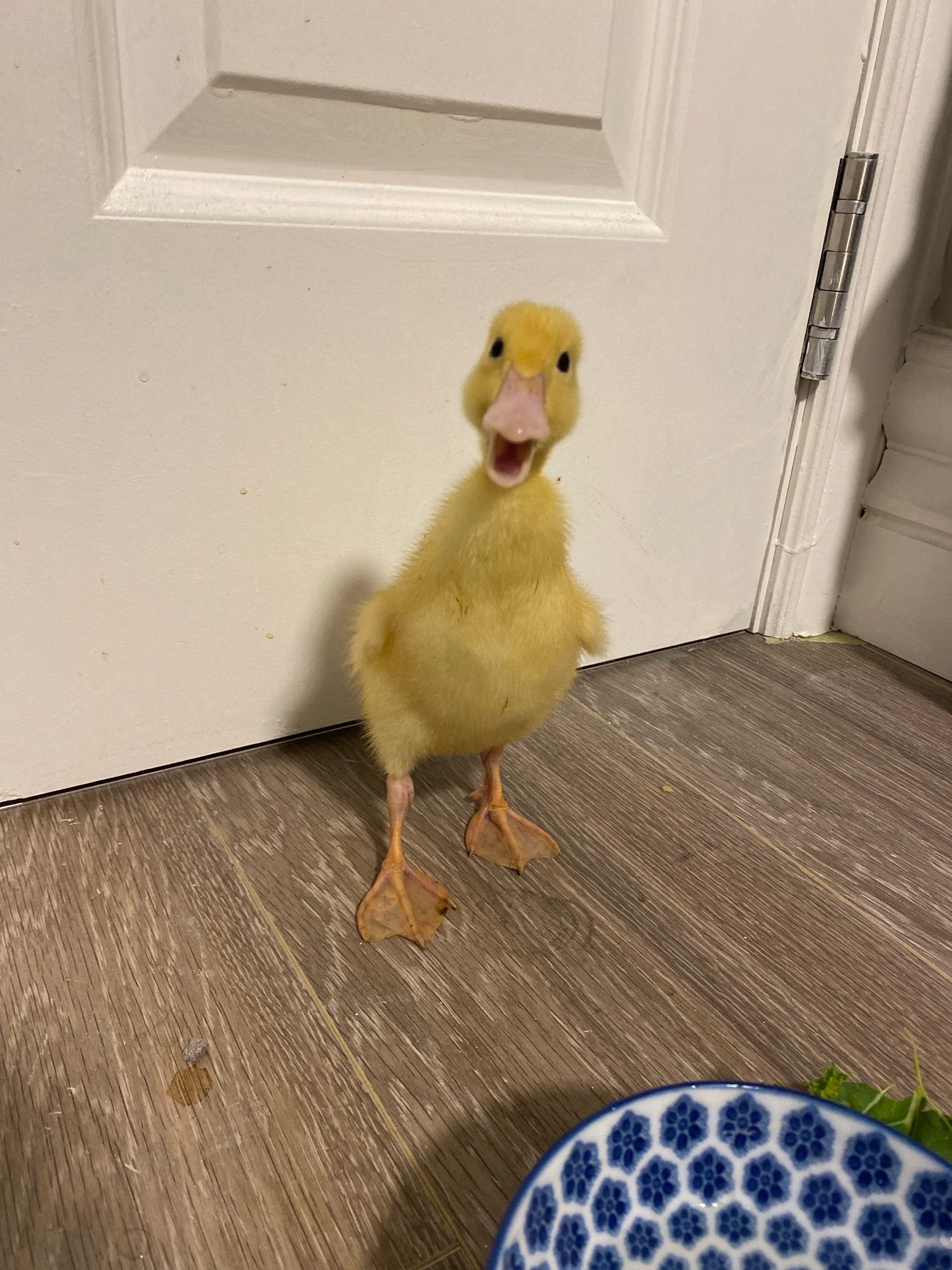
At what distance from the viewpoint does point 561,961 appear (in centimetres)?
59

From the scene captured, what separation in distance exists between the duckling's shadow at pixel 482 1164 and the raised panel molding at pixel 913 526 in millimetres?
695

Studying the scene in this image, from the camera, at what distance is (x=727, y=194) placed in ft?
2.66

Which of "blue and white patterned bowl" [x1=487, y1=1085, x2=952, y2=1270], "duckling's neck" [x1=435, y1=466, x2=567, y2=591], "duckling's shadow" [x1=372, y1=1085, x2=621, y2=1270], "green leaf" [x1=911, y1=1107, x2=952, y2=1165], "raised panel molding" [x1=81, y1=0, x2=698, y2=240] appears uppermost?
"raised panel molding" [x1=81, y1=0, x2=698, y2=240]

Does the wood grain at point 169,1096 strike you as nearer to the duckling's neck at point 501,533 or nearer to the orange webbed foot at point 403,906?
A: the orange webbed foot at point 403,906

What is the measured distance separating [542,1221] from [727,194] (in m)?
0.81

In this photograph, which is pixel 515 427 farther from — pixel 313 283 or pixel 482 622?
pixel 313 283

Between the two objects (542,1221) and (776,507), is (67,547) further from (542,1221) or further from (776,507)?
(776,507)

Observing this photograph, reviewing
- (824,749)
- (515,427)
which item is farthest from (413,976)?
(824,749)

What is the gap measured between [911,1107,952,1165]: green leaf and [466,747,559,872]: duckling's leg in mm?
287

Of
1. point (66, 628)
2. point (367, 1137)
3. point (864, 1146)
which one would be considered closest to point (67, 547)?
point (66, 628)

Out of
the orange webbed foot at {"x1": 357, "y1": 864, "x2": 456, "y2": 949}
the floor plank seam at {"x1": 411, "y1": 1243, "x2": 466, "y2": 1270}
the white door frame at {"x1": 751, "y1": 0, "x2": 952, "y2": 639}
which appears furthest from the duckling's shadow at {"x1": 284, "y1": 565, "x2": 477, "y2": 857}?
the white door frame at {"x1": 751, "y1": 0, "x2": 952, "y2": 639}

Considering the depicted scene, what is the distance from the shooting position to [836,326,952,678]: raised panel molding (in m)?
0.93

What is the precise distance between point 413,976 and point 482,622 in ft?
0.77

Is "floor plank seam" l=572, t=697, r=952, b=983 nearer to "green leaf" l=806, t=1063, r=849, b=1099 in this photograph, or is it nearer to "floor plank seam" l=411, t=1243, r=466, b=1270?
"green leaf" l=806, t=1063, r=849, b=1099
